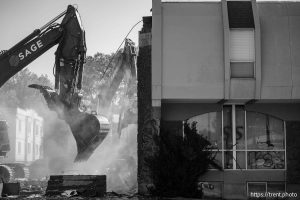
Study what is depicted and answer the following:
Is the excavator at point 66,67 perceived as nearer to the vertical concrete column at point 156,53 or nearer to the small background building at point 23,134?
the vertical concrete column at point 156,53

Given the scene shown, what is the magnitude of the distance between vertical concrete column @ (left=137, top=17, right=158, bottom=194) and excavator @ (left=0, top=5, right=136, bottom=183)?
66.7 inches

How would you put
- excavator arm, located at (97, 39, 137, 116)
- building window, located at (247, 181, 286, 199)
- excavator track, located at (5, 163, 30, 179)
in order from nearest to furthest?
1. building window, located at (247, 181, 286, 199)
2. excavator arm, located at (97, 39, 137, 116)
3. excavator track, located at (5, 163, 30, 179)

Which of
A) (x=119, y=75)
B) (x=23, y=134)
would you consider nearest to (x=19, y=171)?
(x=119, y=75)

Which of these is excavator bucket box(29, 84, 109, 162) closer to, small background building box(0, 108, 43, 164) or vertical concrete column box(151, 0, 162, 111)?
vertical concrete column box(151, 0, 162, 111)

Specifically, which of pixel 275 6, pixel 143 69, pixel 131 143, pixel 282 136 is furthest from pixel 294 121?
pixel 131 143

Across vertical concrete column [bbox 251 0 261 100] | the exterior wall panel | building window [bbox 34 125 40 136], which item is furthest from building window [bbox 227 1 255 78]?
building window [bbox 34 125 40 136]

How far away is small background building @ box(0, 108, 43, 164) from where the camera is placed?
214 feet

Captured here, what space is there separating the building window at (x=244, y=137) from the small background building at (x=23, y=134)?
36959 millimetres

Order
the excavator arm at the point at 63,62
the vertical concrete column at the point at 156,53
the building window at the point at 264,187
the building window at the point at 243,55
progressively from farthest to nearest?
the building window at the point at 264,187
the building window at the point at 243,55
the excavator arm at the point at 63,62
the vertical concrete column at the point at 156,53

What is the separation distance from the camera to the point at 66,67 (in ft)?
87.2

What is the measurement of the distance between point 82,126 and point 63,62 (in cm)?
297

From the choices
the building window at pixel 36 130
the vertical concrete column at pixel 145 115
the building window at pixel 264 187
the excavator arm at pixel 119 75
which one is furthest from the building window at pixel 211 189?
the building window at pixel 36 130

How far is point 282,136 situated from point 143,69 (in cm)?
641

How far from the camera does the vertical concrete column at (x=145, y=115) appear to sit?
2575 centimetres
